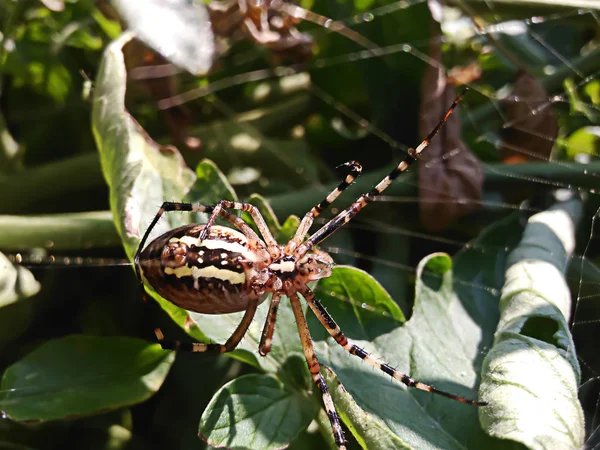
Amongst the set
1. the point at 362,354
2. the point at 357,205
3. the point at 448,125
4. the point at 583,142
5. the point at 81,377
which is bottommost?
the point at 81,377

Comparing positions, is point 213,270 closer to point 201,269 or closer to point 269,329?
point 201,269

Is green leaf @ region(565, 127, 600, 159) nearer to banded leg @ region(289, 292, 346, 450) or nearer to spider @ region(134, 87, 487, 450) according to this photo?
spider @ region(134, 87, 487, 450)

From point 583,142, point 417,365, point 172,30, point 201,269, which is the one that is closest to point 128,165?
point 201,269

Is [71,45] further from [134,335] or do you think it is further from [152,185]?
[134,335]

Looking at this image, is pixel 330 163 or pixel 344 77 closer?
pixel 330 163

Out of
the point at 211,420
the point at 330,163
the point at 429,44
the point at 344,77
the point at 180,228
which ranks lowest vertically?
the point at 211,420

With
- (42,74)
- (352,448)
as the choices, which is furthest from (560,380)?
(42,74)

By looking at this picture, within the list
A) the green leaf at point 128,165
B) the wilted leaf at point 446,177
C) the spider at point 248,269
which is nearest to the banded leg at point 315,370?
the spider at point 248,269

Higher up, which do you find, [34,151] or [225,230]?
[225,230]
